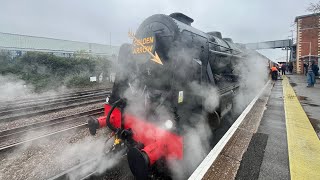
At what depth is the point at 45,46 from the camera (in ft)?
82.4

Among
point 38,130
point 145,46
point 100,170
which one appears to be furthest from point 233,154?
point 38,130

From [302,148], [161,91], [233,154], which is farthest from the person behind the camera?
[161,91]

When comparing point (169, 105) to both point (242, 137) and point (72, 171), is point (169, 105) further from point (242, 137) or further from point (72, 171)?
point (72, 171)

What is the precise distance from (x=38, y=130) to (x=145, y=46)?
4.06m

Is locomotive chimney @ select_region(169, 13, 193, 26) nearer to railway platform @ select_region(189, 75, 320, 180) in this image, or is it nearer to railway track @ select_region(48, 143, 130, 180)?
railway platform @ select_region(189, 75, 320, 180)

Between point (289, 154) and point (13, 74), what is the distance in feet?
56.1

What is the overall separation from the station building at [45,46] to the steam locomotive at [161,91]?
16340 millimetres

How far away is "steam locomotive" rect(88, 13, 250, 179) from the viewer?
3166mm

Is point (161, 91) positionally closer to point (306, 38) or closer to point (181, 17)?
point (181, 17)

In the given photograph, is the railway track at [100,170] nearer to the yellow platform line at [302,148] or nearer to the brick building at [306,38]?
the yellow platform line at [302,148]

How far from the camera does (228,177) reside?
2.59 meters

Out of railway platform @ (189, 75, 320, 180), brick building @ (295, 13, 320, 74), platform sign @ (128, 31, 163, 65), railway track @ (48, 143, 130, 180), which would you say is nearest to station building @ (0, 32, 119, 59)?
platform sign @ (128, 31, 163, 65)

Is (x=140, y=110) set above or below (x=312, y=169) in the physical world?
above

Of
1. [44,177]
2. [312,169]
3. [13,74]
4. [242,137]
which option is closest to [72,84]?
[13,74]
